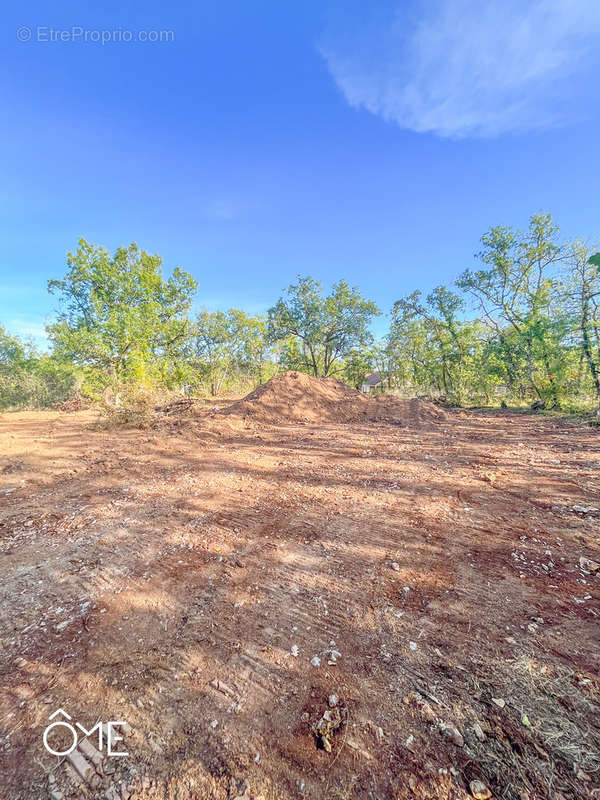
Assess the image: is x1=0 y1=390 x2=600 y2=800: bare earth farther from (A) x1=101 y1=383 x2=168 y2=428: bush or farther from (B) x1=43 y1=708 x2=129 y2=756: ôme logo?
(A) x1=101 y1=383 x2=168 y2=428: bush

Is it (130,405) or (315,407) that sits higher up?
(130,405)

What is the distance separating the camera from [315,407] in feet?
35.9

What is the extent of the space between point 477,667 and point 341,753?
88cm

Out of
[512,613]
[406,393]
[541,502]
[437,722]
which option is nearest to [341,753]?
[437,722]

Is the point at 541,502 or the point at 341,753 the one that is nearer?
the point at 341,753

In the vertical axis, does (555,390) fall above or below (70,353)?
below

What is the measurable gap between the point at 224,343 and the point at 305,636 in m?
22.6

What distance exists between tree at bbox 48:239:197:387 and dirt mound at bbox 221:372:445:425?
431cm

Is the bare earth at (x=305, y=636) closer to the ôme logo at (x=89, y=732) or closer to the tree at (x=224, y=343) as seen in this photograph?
the ôme logo at (x=89, y=732)

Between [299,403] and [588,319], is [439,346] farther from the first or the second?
[299,403]

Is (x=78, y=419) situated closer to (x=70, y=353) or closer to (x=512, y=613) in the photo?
(x=70, y=353)

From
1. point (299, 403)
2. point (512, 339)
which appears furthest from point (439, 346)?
point (299, 403)

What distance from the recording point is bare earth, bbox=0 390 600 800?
3.73 feet

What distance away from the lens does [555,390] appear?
12.6 metres
